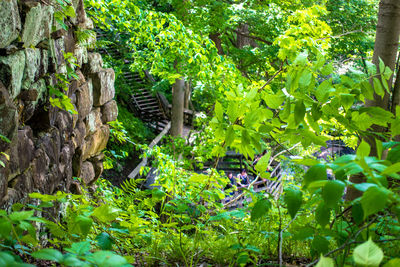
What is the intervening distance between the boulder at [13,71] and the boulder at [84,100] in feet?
5.85

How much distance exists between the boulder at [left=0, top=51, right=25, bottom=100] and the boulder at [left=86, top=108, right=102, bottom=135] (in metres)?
2.27

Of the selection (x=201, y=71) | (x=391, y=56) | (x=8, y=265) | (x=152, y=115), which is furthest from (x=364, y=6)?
(x=8, y=265)

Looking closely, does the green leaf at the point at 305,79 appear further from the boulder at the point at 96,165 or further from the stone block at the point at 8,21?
the boulder at the point at 96,165

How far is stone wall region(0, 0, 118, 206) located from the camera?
2.95m

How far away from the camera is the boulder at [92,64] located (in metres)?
5.42

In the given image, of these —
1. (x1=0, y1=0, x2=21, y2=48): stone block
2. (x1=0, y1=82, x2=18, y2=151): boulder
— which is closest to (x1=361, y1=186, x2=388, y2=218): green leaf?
(x1=0, y1=82, x2=18, y2=151): boulder

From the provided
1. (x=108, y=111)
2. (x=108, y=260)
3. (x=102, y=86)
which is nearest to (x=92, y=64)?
(x=102, y=86)

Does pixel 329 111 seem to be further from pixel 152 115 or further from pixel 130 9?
pixel 152 115

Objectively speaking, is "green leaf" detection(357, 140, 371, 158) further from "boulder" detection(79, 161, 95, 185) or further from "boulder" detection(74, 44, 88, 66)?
"boulder" detection(79, 161, 95, 185)

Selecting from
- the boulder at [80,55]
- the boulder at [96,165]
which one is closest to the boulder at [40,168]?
the boulder at [80,55]

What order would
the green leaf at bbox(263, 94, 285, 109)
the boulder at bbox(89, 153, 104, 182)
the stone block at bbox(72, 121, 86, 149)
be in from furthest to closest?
1. the boulder at bbox(89, 153, 104, 182)
2. the stone block at bbox(72, 121, 86, 149)
3. the green leaf at bbox(263, 94, 285, 109)

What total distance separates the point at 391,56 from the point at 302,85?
5.09ft

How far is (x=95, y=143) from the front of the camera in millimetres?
5887

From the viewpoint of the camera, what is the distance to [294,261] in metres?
2.26
